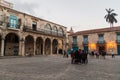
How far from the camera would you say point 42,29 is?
31094 millimetres

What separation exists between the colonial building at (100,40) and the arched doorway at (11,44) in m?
20.0

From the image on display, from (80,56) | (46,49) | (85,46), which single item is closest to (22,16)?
(46,49)

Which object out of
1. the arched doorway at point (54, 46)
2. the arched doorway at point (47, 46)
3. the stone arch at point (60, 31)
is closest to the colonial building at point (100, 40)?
the stone arch at point (60, 31)

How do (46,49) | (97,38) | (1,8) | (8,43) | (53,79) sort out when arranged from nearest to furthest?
(53,79) < (1,8) < (8,43) < (46,49) < (97,38)

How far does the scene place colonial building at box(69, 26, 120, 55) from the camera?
1366 inches

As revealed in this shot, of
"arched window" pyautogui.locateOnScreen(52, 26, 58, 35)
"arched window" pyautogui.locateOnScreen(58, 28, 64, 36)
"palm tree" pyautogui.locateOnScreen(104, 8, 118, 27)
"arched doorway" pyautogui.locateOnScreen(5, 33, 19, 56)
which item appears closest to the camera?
→ "arched doorway" pyautogui.locateOnScreen(5, 33, 19, 56)

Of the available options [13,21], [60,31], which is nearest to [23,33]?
[13,21]

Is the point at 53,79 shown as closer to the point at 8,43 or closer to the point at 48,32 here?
the point at 8,43

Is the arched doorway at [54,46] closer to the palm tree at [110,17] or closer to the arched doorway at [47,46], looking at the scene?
the arched doorway at [47,46]

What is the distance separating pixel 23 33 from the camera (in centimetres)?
2608

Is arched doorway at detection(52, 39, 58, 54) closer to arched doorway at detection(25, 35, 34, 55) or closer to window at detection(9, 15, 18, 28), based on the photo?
arched doorway at detection(25, 35, 34, 55)

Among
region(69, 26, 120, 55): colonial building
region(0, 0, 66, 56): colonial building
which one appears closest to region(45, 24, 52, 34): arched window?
region(0, 0, 66, 56): colonial building

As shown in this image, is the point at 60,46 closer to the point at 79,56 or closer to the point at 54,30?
the point at 54,30

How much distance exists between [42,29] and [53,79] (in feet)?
82.6
